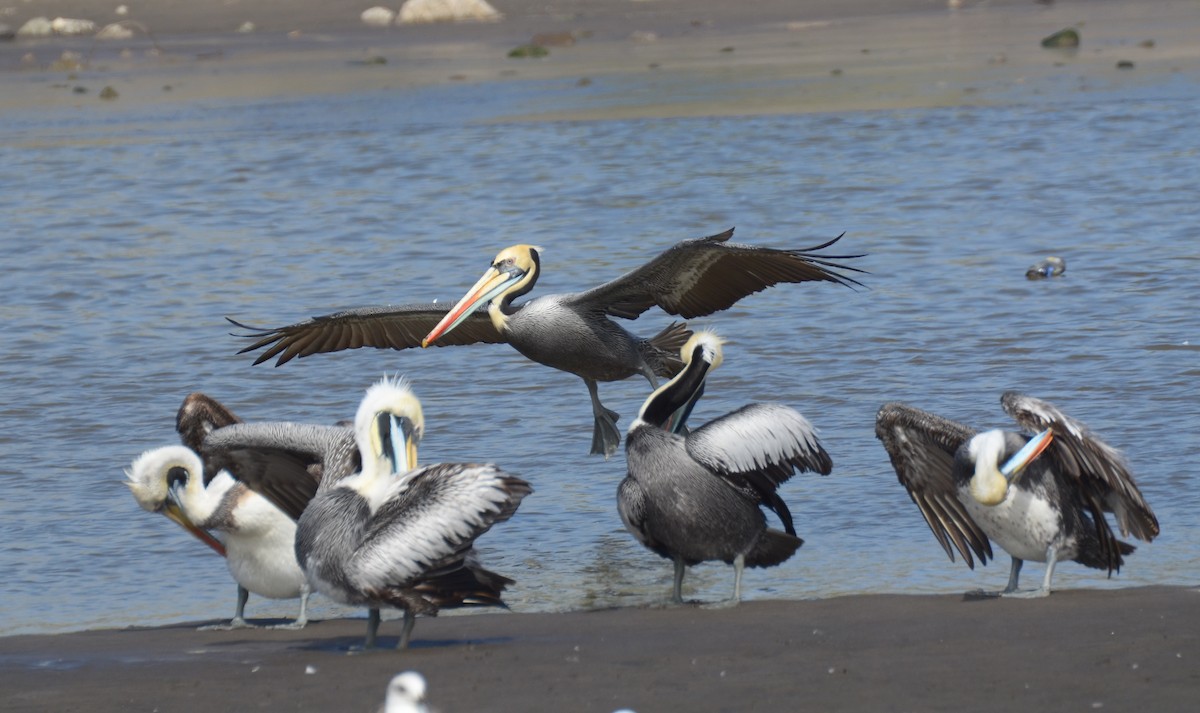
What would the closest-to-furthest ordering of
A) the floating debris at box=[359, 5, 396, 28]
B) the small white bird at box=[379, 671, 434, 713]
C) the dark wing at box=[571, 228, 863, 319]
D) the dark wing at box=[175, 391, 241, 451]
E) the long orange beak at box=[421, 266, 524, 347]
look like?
the small white bird at box=[379, 671, 434, 713], the dark wing at box=[175, 391, 241, 451], the dark wing at box=[571, 228, 863, 319], the long orange beak at box=[421, 266, 524, 347], the floating debris at box=[359, 5, 396, 28]

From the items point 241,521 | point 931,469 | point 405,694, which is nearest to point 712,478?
point 931,469

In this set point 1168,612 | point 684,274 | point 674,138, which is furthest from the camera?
point 674,138

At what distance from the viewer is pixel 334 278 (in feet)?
38.2

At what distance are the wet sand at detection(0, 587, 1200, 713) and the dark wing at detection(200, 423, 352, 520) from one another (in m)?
0.45

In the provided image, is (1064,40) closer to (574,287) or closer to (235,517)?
(574,287)

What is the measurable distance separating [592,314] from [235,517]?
2.23 metres

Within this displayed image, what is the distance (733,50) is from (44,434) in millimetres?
15780

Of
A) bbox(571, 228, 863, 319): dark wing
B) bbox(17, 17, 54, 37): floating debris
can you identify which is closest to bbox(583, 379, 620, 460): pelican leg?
bbox(571, 228, 863, 319): dark wing

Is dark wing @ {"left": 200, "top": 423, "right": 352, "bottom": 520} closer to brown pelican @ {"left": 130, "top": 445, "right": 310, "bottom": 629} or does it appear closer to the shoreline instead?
brown pelican @ {"left": 130, "top": 445, "right": 310, "bottom": 629}

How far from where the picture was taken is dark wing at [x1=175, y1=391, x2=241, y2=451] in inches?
236

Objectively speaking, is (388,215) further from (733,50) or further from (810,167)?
(733,50)

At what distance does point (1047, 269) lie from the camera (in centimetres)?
1056

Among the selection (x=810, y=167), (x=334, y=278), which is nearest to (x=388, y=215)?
(x=334, y=278)

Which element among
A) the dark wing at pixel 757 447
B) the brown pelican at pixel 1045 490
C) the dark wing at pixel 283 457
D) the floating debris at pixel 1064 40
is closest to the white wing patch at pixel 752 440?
the dark wing at pixel 757 447
